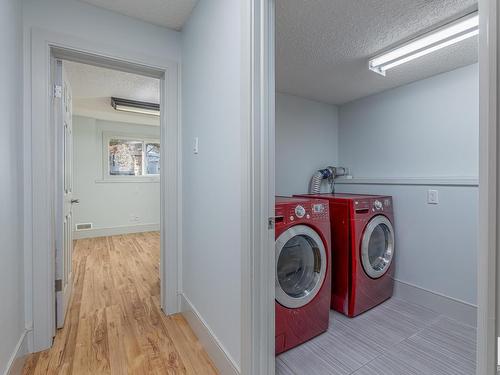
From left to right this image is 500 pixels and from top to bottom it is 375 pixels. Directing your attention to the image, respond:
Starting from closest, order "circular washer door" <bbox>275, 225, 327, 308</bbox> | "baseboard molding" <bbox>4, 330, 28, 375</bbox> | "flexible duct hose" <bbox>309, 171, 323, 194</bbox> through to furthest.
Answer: "baseboard molding" <bbox>4, 330, 28, 375</bbox>, "circular washer door" <bbox>275, 225, 327, 308</bbox>, "flexible duct hose" <bbox>309, 171, 323, 194</bbox>

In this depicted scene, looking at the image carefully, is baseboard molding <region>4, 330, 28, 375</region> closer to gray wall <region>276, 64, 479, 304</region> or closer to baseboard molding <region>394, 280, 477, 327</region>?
gray wall <region>276, 64, 479, 304</region>

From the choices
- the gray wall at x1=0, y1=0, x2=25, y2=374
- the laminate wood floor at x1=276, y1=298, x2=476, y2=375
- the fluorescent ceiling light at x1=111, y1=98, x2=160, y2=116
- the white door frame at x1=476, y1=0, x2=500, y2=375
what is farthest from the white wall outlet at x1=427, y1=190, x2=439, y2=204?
the fluorescent ceiling light at x1=111, y1=98, x2=160, y2=116

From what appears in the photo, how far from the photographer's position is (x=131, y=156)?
16.5 feet

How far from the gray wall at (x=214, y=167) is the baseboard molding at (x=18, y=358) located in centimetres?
96

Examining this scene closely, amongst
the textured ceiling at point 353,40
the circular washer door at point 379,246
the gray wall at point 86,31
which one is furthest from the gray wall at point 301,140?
the gray wall at point 86,31

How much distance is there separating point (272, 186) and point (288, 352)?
118 centimetres

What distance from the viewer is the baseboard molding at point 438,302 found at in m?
1.93

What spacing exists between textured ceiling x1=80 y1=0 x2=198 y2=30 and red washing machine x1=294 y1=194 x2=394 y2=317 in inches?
71.4

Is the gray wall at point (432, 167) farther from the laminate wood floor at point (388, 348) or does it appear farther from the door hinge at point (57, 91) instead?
the door hinge at point (57, 91)

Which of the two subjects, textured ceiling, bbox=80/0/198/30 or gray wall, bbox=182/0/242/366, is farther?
textured ceiling, bbox=80/0/198/30

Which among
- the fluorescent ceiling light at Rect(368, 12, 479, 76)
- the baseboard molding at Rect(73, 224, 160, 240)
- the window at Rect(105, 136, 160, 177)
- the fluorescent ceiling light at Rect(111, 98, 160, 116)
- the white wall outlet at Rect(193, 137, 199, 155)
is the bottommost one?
the baseboard molding at Rect(73, 224, 160, 240)

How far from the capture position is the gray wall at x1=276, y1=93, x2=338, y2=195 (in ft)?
8.89

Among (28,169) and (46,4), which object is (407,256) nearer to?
(28,169)

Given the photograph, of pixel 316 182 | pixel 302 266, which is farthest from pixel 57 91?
pixel 316 182
